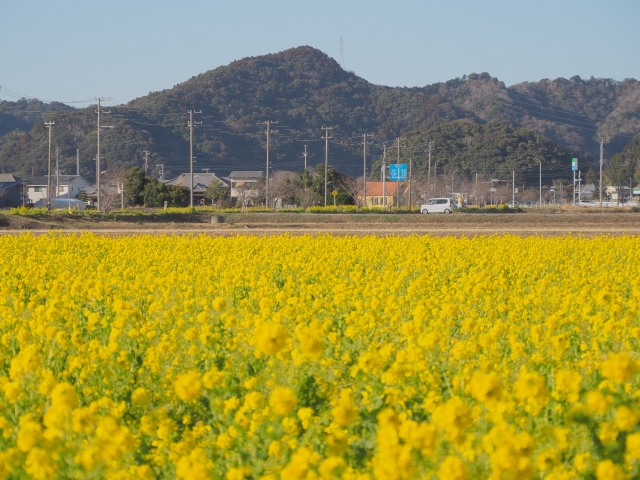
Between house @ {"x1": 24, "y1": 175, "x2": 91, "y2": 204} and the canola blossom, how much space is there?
213ft

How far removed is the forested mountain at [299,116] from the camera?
88.4 meters

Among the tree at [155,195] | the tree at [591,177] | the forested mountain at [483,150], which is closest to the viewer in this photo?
the tree at [155,195]

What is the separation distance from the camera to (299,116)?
11219 cm

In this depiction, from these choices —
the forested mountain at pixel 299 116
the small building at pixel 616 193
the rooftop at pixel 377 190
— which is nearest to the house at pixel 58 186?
the forested mountain at pixel 299 116

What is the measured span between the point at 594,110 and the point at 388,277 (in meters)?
149

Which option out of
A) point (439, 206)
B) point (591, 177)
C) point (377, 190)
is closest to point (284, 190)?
point (439, 206)

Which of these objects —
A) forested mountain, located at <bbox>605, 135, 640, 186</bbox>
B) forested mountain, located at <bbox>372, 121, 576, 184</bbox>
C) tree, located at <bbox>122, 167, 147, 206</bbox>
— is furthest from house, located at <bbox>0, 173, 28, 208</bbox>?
forested mountain, located at <bbox>605, 135, 640, 186</bbox>

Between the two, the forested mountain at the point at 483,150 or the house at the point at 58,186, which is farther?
the forested mountain at the point at 483,150

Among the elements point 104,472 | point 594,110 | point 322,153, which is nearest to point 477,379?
point 104,472

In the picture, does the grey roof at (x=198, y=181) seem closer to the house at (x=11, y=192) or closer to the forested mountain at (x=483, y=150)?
the house at (x=11, y=192)

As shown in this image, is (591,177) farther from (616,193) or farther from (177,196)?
(177,196)

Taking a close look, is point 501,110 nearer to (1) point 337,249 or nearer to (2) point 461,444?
(1) point 337,249

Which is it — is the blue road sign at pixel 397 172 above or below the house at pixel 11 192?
above

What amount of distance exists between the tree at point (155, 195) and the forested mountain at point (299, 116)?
3068 centimetres
